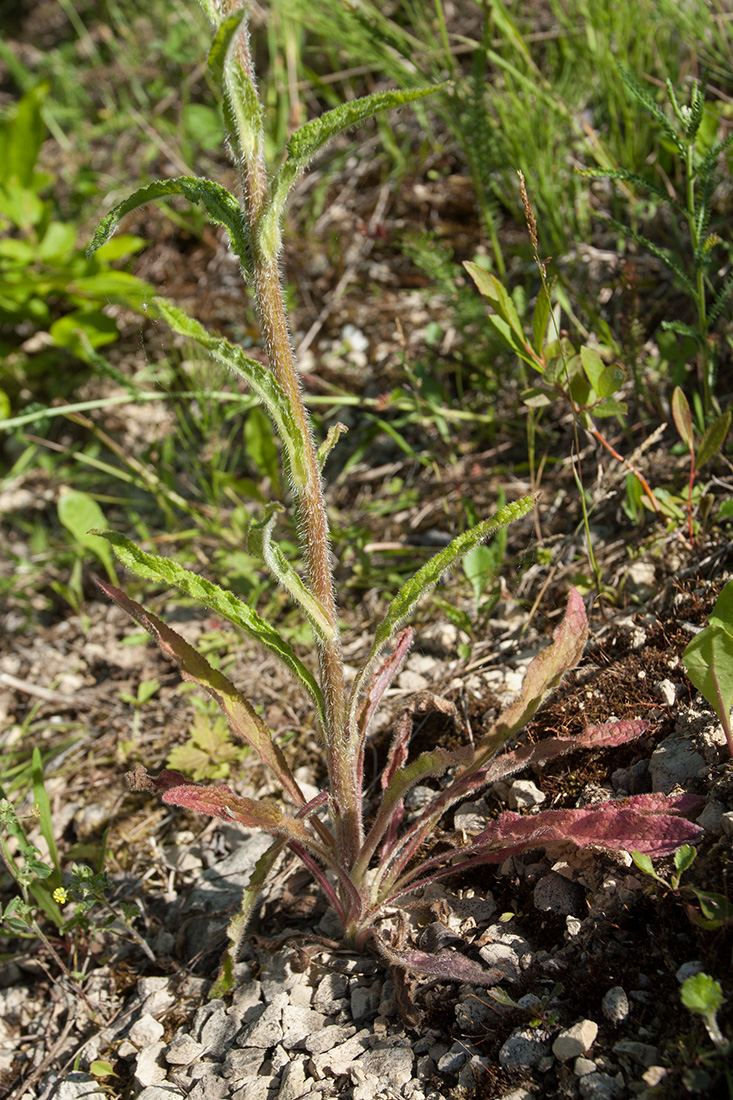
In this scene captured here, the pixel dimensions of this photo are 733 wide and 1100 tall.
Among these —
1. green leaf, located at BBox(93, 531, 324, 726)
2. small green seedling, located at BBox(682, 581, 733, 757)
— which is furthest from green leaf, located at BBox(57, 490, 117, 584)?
small green seedling, located at BBox(682, 581, 733, 757)

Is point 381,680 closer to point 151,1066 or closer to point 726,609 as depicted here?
point 726,609

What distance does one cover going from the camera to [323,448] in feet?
5.40

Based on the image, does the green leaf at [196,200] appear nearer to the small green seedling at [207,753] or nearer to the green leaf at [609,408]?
the green leaf at [609,408]

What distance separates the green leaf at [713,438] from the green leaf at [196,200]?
1249 millimetres

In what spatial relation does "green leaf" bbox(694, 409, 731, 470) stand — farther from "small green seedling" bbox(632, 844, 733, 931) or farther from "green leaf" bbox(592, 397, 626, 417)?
"small green seedling" bbox(632, 844, 733, 931)

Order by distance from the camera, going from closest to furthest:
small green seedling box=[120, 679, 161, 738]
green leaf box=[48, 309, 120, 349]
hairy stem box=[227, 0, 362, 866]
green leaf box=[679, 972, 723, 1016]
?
green leaf box=[679, 972, 723, 1016], hairy stem box=[227, 0, 362, 866], small green seedling box=[120, 679, 161, 738], green leaf box=[48, 309, 120, 349]

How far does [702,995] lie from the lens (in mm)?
1222

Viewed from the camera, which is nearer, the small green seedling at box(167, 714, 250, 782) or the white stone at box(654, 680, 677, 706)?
the white stone at box(654, 680, 677, 706)

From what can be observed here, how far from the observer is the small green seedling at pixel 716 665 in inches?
60.7

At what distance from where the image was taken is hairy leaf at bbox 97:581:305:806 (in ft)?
5.87

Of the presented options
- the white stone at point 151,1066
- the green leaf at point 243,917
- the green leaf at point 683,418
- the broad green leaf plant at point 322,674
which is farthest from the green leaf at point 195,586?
the green leaf at point 683,418

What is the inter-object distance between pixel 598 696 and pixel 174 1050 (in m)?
1.20

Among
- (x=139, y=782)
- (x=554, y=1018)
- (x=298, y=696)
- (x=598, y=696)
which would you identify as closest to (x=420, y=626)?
(x=298, y=696)

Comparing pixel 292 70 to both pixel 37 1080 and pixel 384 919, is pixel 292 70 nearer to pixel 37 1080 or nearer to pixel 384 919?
pixel 384 919
